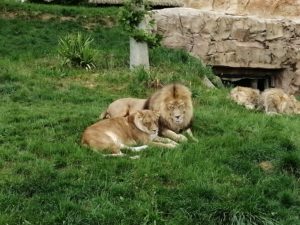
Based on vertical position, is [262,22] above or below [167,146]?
above

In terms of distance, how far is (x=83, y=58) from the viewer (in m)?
14.7

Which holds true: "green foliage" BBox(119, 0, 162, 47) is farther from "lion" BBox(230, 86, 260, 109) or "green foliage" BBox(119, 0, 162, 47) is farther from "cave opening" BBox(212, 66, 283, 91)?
"cave opening" BBox(212, 66, 283, 91)

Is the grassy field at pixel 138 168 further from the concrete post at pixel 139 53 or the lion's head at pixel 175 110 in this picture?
the concrete post at pixel 139 53

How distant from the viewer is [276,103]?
12555 mm

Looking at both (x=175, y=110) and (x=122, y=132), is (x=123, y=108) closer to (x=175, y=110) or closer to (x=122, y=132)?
(x=175, y=110)

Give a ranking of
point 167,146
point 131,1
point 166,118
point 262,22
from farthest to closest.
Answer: point 262,22, point 131,1, point 166,118, point 167,146

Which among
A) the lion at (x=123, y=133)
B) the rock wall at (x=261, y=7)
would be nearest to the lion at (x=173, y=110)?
the lion at (x=123, y=133)

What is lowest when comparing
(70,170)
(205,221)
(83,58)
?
(205,221)

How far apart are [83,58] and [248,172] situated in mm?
7684

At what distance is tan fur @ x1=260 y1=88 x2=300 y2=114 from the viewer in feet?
41.1

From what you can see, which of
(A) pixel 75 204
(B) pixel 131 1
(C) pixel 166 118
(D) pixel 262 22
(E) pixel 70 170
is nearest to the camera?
(A) pixel 75 204

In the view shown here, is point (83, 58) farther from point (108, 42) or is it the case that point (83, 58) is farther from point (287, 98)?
point (287, 98)

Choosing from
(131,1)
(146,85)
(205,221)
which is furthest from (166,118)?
(131,1)

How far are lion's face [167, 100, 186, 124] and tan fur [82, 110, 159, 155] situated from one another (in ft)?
0.97
